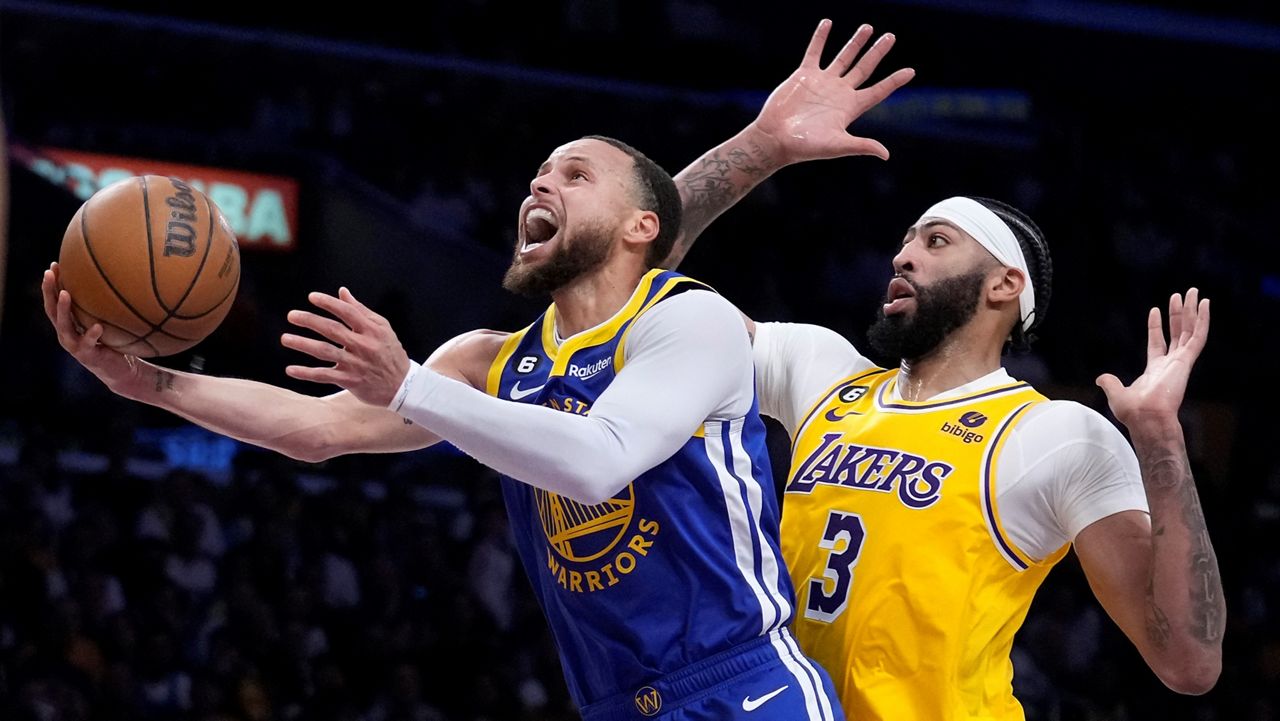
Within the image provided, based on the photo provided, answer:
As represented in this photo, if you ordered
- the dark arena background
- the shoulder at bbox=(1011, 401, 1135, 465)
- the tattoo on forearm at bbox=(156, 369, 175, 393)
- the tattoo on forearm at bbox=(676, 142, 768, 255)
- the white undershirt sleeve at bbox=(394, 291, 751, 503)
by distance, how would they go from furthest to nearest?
the dark arena background < the tattoo on forearm at bbox=(676, 142, 768, 255) < the shoulder at bbox=(1011, 401, 1135, 465) < the tattoo on forearm at bbox=(156, 369, 175, 393) < the white undershirt sleeve at bbox=(394, 291, 751, 503)

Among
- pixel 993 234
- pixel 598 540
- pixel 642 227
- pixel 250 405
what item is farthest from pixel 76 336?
pixel 993 234

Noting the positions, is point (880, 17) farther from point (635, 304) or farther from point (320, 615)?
point (635, 304)

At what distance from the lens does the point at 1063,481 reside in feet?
12.1

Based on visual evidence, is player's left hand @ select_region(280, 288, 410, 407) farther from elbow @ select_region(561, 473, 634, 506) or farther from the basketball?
the basketball

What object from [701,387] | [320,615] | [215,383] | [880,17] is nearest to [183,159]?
[320,615]

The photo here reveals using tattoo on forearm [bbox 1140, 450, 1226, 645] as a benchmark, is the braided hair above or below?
above

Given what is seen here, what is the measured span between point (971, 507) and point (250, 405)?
5.79ft

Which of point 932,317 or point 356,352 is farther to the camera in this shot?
point 932,317

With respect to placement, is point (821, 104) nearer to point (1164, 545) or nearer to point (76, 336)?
point (1164, 545)

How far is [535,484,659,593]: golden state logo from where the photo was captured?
10.9 feet

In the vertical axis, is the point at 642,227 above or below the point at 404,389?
above

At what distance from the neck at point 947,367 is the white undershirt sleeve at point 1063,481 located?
33 centimetres

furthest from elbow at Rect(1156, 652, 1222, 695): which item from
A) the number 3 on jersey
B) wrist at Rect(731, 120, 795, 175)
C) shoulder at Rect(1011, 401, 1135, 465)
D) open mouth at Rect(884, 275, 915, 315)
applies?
wrist at Rect(731, 120, 795, 175)

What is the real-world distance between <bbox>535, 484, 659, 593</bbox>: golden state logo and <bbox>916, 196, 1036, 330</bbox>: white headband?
1405mm
